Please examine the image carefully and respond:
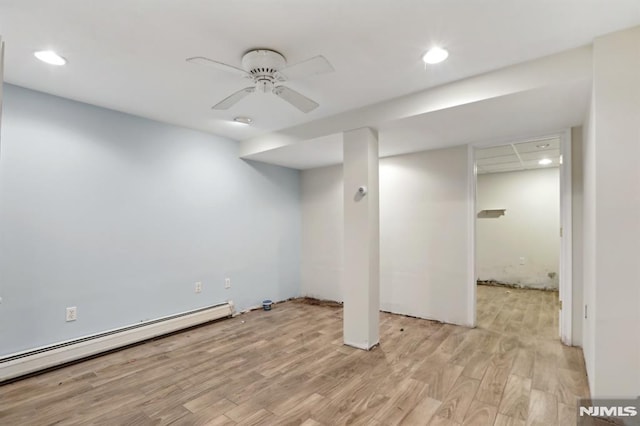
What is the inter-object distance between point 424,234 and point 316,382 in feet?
7.79

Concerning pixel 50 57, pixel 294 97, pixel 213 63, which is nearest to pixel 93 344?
pixel 50 57

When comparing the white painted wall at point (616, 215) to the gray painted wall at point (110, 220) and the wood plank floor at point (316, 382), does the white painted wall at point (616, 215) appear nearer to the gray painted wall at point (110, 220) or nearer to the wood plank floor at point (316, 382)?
the wood plank floor at point (316, 382)

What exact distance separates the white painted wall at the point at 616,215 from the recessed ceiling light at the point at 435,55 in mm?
909

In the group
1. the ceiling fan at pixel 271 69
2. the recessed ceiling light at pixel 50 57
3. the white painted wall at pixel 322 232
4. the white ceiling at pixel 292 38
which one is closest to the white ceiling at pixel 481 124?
the white ceiling at pixel 292 38

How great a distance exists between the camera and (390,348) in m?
3.02

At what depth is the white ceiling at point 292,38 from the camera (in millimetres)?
1677

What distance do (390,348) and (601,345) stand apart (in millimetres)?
1629

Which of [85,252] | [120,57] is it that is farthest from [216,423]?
[120,57]

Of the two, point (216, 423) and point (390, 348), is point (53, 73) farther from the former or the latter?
point (390, 348)

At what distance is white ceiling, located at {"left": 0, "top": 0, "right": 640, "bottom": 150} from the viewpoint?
1.68m

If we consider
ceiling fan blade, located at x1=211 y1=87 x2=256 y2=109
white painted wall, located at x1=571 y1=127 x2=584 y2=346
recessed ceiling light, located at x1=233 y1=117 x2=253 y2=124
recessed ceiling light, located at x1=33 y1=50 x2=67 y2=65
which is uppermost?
recessed ceiling light, located at x1=33 y1=50 x2=67 y2=65

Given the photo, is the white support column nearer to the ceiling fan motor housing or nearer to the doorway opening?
the ceiling fan motor housing

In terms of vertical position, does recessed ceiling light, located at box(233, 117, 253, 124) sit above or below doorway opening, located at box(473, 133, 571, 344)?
above

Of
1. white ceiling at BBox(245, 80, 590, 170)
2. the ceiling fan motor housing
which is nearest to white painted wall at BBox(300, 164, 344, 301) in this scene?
white ceiling at BBox(245, 80, 590, 170)
